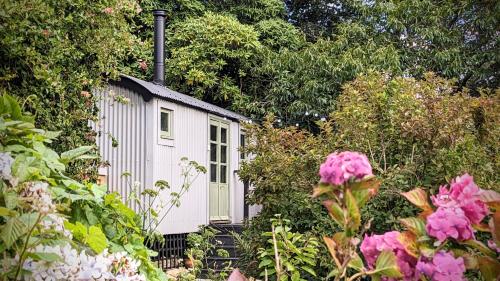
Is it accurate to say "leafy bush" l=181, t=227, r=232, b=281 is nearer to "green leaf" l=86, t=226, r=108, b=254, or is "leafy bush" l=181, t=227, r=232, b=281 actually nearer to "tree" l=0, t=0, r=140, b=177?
"tree" l=0, t=0, r=140, b=177

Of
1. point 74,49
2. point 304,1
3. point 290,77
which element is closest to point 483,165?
point 74,49

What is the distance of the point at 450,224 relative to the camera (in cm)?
108

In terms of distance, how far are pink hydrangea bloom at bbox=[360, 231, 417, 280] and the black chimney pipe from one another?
1028cm

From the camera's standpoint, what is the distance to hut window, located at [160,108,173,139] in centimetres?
970

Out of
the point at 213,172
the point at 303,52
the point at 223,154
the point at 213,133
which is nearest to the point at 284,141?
the point at 213,172

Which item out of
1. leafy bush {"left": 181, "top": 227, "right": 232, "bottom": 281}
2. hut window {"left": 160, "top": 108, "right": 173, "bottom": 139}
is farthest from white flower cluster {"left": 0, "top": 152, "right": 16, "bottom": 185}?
hut window {"left": 160, "top": 108, "right": 173, "bottom": 139}

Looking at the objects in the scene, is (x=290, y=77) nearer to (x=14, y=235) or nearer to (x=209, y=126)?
(x=209, y=126)

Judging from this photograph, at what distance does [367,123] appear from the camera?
5.07 m

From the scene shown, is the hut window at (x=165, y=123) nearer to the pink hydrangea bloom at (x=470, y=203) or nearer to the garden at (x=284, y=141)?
the garden at (x=284, y=141)

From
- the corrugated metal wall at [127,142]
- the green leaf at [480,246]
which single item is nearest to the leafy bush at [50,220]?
the green leaf at [480,246]

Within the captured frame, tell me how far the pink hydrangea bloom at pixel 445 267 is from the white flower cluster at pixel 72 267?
0.72 meters

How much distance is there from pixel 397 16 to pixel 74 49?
1056 cm

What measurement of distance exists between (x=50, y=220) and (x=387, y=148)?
4.02 meters

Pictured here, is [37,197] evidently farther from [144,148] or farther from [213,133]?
[213,133]
